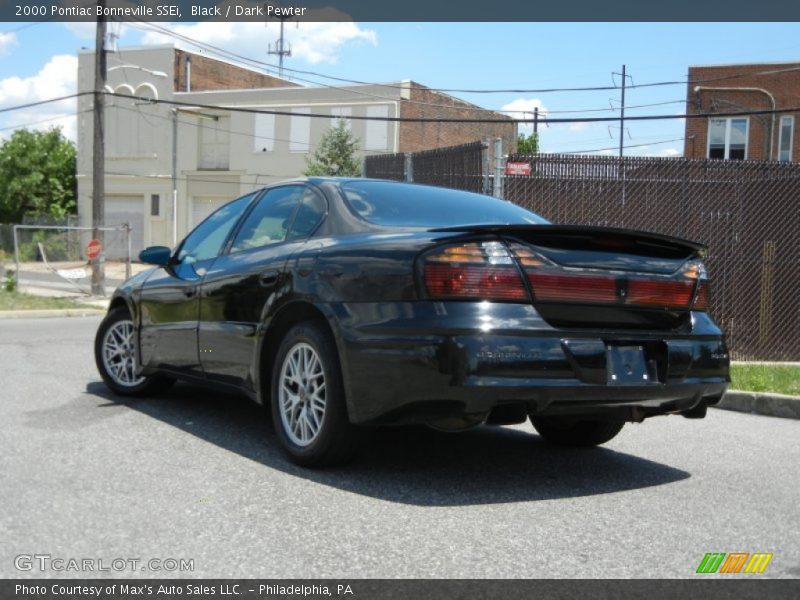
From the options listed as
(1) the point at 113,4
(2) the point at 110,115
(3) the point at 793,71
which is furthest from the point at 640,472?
(2) the point at 110,115

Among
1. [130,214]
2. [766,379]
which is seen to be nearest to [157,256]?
[766,379]

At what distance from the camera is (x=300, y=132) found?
39.0m

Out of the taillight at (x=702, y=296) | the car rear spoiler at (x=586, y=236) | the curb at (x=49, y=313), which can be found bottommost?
the curb at (x=49, y=313)

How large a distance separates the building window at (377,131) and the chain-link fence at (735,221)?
90.6 ft

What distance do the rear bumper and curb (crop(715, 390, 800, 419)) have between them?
3.51 m

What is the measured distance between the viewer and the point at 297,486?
4266 mm

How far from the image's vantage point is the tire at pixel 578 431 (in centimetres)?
529

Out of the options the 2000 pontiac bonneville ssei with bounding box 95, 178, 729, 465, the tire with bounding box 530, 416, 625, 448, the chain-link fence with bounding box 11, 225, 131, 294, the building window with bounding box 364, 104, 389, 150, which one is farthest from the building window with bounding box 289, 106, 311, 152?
the tire with bounding box 530, 416, 625, 448

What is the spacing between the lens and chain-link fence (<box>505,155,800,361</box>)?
10.4m

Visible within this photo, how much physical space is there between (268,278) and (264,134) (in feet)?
118

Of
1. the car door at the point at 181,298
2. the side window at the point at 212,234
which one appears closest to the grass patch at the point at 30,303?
the car door at the point at 181,298

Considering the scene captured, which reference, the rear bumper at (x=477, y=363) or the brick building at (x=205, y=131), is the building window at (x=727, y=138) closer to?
the brick building at (x=205, y=131)
